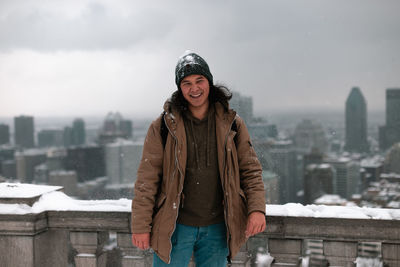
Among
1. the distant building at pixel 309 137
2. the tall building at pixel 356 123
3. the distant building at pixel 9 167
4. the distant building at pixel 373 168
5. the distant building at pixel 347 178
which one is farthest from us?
the distant building at pixel 9 167

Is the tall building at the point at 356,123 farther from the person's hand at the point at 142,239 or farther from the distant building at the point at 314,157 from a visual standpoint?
the person's hand at the point at 142,239

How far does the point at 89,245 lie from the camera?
340 centimetres

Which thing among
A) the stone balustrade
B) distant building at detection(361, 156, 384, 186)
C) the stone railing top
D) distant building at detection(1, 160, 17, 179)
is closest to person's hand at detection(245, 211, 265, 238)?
the stone balustrade

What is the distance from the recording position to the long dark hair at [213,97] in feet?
9.30

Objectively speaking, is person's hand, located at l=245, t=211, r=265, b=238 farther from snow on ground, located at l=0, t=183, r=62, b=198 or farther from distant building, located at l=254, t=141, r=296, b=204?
snow on ground, located at l=0, t=183, r=62, b=198

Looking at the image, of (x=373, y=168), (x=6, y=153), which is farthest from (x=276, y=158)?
(x=6, y=153)

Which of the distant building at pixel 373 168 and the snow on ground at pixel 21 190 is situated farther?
the distant building at pixel 373 168

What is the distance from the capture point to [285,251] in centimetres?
316

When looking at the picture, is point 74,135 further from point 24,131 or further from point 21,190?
point 21,190

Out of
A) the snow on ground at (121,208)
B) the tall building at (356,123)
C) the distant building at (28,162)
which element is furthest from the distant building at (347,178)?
the snow on ground at (121,208)

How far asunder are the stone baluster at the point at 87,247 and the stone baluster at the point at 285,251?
1.52m

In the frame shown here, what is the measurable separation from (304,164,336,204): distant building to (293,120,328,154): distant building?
6.89 m

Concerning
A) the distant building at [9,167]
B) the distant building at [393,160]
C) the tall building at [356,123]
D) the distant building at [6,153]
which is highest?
the tall building at [356,123]

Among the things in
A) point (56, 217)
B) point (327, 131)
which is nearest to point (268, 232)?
point (56, 217)
